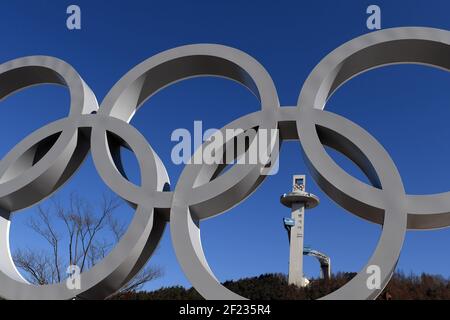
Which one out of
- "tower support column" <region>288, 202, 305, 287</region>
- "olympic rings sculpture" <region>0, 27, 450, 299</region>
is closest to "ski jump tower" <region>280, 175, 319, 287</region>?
"tower support column" <region>288, 202, 305, 287</region>

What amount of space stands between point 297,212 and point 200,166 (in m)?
18.3

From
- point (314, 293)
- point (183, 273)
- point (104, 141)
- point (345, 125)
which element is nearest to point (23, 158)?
point (104, 141)

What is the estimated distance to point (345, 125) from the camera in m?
6.88

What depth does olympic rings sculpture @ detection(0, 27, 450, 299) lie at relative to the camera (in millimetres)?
6430

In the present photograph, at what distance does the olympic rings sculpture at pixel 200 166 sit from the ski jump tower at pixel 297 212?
16.9 m

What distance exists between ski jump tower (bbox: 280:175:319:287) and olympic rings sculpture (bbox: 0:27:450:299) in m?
16.9

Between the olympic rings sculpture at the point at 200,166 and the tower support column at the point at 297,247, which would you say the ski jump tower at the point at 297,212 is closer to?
the tower support column at the point at 297,247

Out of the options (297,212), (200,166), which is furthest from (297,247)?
(200,166)

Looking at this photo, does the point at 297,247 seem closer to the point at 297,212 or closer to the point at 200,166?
the point at 297,212

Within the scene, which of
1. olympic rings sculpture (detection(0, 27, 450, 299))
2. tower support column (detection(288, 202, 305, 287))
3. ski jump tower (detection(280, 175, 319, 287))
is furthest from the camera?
ski jump tower (detection(280, 175, 319, 287))

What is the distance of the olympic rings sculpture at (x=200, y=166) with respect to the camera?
6.43m

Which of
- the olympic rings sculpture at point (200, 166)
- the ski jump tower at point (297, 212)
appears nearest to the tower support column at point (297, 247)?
the ski jump tower at point (297, 212)

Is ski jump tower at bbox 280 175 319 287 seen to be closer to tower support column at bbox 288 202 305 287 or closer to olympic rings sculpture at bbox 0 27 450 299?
tower support column at bbox 288 202 305 287
